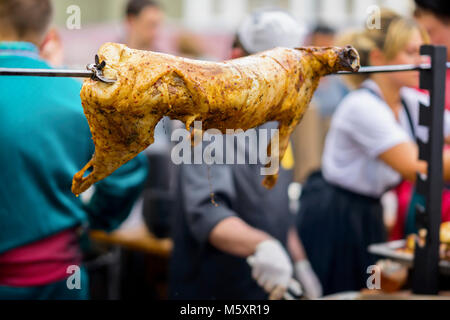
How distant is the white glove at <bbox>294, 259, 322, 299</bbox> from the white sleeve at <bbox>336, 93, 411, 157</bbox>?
2.66 feet

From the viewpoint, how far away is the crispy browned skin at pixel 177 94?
1.19 metres

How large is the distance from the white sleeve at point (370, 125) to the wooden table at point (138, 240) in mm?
1501

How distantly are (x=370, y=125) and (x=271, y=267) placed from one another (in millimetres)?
933

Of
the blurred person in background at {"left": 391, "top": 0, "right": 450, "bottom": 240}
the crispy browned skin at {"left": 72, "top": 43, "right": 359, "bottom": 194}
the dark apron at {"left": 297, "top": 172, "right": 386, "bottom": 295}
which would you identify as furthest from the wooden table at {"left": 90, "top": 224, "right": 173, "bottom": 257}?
the crispy browned skin at {"left": 72, "top": 43, "right": 359, "bottom": 194}

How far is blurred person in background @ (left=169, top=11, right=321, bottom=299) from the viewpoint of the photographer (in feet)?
6.49

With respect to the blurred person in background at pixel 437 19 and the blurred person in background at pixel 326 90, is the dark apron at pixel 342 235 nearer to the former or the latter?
the blurred person in background at pixel 437 19

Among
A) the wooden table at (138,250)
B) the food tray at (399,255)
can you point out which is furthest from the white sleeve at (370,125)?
the wooden table at (138,250)

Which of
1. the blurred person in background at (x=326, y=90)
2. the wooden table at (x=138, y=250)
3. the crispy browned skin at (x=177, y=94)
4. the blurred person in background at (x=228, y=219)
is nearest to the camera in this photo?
the crispy browned skin at (x=177, y=94)

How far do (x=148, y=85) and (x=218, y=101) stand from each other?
18 cm

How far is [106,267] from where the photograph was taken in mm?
3361

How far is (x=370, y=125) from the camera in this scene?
2447mm

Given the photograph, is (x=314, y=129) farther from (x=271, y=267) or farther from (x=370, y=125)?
(x=271, y=267)
